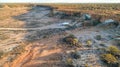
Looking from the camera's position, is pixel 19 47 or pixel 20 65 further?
pixel 19 47

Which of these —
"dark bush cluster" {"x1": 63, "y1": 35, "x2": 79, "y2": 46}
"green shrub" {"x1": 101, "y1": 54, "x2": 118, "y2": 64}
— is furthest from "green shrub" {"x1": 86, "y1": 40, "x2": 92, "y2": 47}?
"green shrub" {"x1": 101, "y1": 54, "x2": 118, "y2": 64}

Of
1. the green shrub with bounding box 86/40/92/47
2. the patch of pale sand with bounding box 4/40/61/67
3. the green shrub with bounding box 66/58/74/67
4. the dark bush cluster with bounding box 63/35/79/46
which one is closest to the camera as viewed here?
the green shrub with bounding box 66/58/74/67

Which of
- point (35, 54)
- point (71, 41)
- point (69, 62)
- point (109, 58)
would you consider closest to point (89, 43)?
point (71, 41)

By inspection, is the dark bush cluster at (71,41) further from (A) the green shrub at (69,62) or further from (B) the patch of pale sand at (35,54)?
(A) the green shrub at (69,62)

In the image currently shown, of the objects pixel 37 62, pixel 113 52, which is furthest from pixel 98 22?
pixel 37 62

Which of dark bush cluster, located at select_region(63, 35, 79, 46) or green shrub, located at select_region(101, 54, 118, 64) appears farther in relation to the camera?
dark bush cluster, located at select_region(63, 35, 79, 46)

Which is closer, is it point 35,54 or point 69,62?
point 69,62

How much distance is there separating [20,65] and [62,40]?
5.12 m

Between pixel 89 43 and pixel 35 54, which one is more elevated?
pixel 89 43

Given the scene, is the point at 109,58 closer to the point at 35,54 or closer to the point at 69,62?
the point at 69,62

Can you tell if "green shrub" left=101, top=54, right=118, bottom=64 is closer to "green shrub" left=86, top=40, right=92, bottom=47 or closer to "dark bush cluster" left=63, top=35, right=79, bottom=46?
"green shrub" left=86, top=40, right=92, bottom=47

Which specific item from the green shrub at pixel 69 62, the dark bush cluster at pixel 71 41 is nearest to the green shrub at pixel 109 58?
the green shrub at pixel 69 62

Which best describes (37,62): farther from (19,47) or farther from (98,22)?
(98,22)

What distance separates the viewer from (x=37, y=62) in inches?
581
